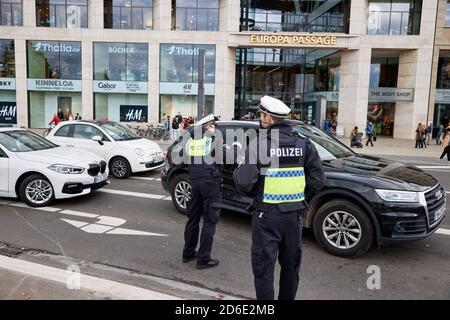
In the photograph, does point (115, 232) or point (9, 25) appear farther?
point (9, 25)

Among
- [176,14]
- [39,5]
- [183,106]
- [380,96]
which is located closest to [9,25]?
[39,5]

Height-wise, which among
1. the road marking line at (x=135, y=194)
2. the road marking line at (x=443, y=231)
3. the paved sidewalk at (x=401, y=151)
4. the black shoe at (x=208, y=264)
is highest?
the paved sidewalk at (x=401, y=151)

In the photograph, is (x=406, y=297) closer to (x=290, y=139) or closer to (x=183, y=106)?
(x=290, y=139)

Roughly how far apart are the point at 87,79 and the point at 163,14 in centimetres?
743

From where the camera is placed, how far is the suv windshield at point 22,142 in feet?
24.2

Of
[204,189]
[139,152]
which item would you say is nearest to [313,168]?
[204,189]

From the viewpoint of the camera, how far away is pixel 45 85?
1121 inches

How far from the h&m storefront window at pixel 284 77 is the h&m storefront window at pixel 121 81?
9.01 meters

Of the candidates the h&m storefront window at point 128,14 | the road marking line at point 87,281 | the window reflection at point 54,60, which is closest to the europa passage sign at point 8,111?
the window reflection at point 54,60

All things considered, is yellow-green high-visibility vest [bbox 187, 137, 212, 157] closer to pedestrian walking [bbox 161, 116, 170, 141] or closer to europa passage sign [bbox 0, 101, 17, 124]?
pedestrian walking [bbox 161, 116, 170, 141]

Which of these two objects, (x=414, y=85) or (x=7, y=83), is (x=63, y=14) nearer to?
(x=7, y=83)

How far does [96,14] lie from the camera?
27.5 meters

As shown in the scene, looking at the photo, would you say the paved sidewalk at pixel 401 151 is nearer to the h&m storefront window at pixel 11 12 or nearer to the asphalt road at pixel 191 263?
the asphalt road at pixel 191 263

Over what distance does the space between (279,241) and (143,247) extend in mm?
2686
